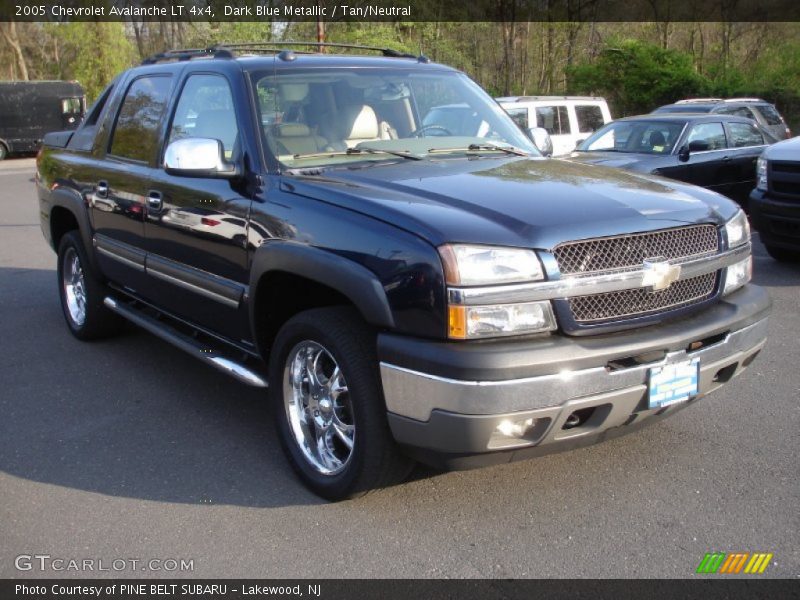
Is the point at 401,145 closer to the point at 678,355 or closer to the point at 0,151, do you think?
the point at 678,355

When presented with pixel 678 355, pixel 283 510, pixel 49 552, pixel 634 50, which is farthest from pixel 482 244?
pixel 634 50

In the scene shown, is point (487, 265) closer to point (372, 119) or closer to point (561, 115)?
point (372, 119)

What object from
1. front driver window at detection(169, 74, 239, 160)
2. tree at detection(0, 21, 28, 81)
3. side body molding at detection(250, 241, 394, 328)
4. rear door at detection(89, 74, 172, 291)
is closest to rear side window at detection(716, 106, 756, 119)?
rear door at detection(89, 74, 172, 291)

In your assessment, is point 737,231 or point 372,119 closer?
point 737,231

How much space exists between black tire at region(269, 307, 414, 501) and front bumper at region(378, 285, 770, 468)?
0.42 ft

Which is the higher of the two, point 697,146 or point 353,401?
point 697,146

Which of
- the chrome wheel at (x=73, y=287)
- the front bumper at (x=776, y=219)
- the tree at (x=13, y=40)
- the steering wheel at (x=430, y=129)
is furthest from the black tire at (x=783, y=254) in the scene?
the tree at (x=13, y=40)

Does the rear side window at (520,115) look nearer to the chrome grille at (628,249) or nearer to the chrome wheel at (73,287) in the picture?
the chrome wheel at (73,287)

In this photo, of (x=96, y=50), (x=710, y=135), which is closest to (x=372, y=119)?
(x=710, y=135)

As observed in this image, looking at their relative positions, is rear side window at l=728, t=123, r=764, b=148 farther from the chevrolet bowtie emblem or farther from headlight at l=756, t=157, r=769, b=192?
the chevrolet bowtie emblem

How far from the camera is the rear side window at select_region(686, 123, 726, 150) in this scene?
10797 mm

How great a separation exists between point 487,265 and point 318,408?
1.18m

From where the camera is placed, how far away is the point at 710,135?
11.0 m

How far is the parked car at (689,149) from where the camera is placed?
10398 millimetres
